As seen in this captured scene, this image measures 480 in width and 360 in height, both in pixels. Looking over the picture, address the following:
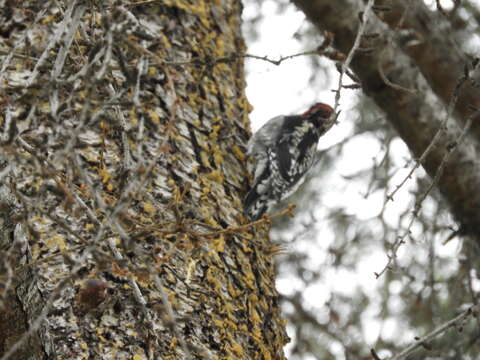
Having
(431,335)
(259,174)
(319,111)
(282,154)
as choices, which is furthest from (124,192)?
(319,111)

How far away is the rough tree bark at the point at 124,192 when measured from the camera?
1556 millimetres

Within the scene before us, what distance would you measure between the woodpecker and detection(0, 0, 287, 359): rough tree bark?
0.27m

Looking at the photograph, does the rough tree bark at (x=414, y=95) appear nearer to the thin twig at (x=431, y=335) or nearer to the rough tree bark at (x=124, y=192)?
the rough tree bark at (x=124, y=192)

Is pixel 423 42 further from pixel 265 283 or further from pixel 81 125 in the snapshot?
pixel 81 125

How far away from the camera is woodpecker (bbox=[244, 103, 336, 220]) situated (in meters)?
3.56

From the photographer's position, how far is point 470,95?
12.0 feet

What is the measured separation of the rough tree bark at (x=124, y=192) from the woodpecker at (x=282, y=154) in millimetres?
274

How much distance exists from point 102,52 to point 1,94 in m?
0.46

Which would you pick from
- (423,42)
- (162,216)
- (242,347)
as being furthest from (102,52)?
(423,42)

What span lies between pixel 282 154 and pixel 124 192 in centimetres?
324

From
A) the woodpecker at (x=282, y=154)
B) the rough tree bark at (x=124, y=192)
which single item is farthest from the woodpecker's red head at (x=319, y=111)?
the rough tree bark at (x=124, y=192)

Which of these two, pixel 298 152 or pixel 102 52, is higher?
pixel 298 152

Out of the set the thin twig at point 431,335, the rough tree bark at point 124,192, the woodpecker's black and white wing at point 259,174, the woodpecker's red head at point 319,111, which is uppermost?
the woodpecker's red head at point 319,111

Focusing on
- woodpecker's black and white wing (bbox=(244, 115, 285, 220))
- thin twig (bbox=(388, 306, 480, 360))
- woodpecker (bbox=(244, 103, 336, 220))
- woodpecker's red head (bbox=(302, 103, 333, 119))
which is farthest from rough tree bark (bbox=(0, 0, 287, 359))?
woodpecker's red head (bbox=(302, 103, 333, 119))
